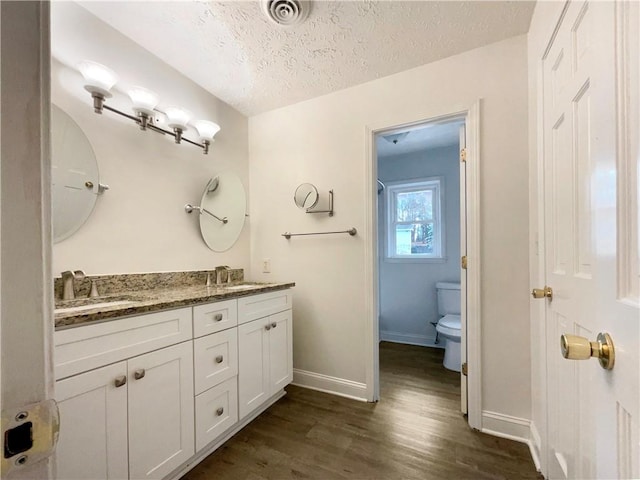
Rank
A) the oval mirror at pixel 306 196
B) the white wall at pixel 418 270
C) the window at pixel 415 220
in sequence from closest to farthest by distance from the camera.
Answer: the oval mirror at pixel 306 196 < the white wall at pixel 418 270 < the window at pixel 415 220

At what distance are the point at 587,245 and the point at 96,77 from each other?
82.7 inches

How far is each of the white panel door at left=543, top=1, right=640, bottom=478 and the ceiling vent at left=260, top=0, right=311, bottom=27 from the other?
110cm

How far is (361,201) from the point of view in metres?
1.99

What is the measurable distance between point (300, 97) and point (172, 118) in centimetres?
97

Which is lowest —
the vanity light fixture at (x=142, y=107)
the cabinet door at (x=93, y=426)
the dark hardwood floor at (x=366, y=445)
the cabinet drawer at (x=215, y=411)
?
the dark hardwood floor at (x=366, y=445)

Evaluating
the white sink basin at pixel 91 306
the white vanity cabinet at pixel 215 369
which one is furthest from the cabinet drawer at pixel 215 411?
the white sink basin at pixel 91 306

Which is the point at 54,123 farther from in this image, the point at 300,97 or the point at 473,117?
the point at 473,117

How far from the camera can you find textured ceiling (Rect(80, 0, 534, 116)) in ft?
4.55

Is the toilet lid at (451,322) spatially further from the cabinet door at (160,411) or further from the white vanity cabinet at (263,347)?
the cabinet door at (160,411)

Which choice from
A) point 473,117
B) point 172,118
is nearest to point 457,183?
point 473,117

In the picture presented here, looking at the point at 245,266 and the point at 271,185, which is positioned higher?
the point at 271,185

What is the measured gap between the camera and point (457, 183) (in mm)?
3096

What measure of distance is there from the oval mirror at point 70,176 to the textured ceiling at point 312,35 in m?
0.67

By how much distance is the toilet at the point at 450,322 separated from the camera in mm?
2398
